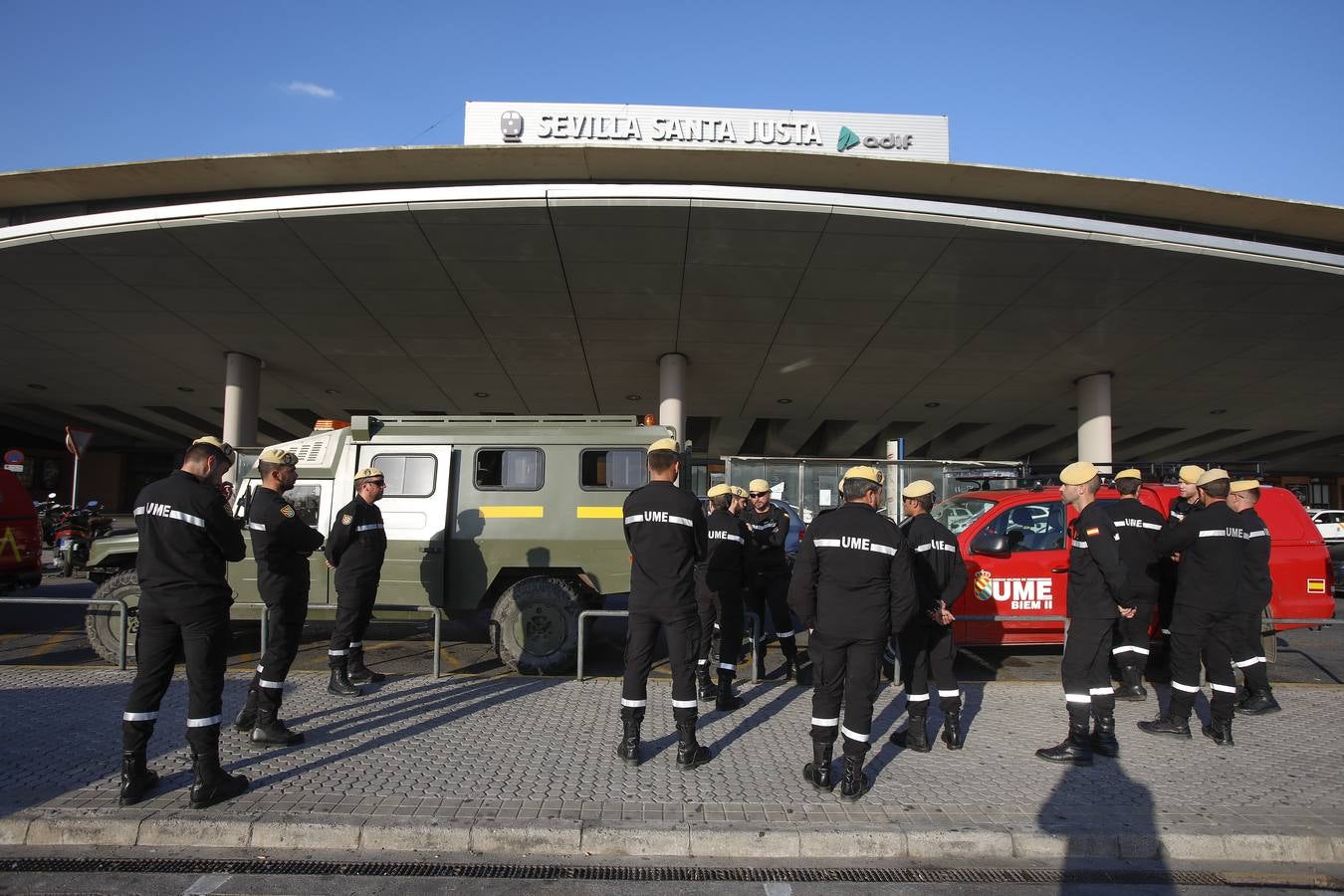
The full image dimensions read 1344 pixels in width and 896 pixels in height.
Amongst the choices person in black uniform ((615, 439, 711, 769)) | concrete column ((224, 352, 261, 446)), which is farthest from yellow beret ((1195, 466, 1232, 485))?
concrete column ((224, 352, 261, 446))

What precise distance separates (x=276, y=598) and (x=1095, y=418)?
2143cm

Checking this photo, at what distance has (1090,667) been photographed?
5.08 meters

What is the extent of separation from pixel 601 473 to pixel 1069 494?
431 cm

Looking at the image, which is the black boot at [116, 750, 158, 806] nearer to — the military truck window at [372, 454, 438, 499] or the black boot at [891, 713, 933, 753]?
the military truck window at [372, 454, 438, 499]

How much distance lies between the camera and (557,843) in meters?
3.80

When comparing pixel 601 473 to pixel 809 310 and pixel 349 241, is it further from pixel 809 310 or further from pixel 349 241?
pixel 809 310

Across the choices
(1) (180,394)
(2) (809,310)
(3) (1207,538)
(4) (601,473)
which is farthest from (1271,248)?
(1) (180,394)

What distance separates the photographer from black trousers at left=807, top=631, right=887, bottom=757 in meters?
4.29

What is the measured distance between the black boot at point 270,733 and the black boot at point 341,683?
1169 mm

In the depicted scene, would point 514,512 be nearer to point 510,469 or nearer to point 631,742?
point 510,469

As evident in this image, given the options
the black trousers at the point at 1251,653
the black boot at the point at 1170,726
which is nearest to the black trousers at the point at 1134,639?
the black trousers at the point at 1251,653

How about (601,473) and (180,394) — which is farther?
(180,394)

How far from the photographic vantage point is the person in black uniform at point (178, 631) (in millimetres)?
4066

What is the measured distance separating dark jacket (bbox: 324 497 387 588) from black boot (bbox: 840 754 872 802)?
13.1 ft
